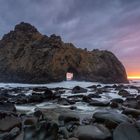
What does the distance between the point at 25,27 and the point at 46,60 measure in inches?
786

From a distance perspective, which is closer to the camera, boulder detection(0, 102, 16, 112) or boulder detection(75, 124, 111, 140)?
boulder detection(75, 124, 111, 140)

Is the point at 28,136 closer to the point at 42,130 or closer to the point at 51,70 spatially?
the point at 42,130

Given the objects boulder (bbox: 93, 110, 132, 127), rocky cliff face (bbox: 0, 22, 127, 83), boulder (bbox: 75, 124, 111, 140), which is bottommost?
boulder (bbox: 75, 124, 111, 140)

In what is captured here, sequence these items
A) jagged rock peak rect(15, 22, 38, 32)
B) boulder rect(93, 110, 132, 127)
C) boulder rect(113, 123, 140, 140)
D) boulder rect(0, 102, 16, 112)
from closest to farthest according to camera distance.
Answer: boulder rect(113, 123, 140, 140)
boulder rect(93, 110, 132, 127)
boulder rect(0, 102, 16, 112)
jagged rock peak rect(15, 22, 38, 32)

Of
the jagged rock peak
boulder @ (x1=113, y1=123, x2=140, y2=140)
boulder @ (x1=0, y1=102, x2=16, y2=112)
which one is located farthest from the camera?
the jagged rock peak

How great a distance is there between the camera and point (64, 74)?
64.1 m

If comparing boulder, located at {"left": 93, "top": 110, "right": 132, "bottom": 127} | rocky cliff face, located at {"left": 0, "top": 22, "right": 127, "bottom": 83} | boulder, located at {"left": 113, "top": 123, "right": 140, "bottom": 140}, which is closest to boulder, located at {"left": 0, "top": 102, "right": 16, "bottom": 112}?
boulder, located at {"left": 93, "top": 110, "right": 132, "bottom": 127}

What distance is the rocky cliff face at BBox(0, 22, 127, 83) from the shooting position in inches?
2463

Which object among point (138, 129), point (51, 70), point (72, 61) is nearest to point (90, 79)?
point (72, 61)

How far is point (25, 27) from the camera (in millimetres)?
77500

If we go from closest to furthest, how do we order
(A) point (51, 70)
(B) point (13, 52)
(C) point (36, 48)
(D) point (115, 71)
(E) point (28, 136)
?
(E) point (28, 136) < (A) point (51, 70) < (C) point (36, 48) < (B) point (13, 52) < (D) point (115, 71)

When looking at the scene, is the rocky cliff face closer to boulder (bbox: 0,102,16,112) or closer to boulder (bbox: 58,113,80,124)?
boulder (bbox: 0,102,16,112)

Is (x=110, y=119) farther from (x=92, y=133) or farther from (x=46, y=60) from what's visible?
(x=46, y=60)

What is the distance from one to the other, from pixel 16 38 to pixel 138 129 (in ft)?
233
